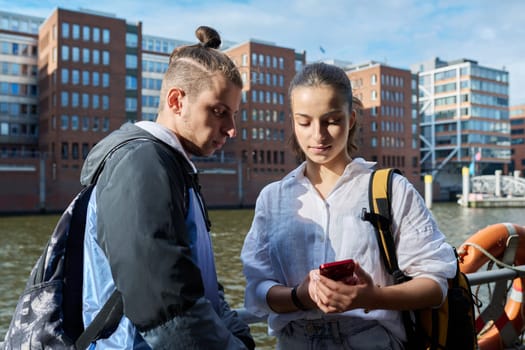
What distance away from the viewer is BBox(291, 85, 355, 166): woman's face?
7.15ft

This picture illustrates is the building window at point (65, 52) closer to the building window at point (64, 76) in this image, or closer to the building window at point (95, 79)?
the building window at point (64, 76)

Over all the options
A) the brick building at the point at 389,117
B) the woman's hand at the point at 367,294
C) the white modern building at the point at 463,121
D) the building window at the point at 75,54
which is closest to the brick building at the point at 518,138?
the white modern building at the point at 463,121

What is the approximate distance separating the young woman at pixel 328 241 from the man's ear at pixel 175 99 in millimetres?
529

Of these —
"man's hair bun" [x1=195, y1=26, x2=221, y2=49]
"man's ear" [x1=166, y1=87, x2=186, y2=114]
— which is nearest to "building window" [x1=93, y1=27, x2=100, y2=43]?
"man's hair bun" [x1=195, y1=26, x2=221, y2=49]

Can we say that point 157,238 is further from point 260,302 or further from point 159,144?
point 260,302

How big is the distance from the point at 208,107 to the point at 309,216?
0.62m

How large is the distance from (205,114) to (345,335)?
0.98 m

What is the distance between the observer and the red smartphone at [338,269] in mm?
1728

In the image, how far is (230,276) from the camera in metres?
16.2

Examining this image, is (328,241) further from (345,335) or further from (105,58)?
(105,58)

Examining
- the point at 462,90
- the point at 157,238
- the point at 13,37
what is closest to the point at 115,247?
the point at 157,238

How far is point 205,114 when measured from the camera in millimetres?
1919

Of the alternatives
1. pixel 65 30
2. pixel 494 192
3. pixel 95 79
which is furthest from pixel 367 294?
pixel 494 192

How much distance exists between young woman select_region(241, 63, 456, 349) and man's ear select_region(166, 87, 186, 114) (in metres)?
0.53
